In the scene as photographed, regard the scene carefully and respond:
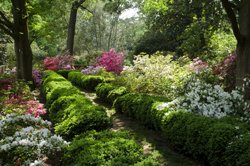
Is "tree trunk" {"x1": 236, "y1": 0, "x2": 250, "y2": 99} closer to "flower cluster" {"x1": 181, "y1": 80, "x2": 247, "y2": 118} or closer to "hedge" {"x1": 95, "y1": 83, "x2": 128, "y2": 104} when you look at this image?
"flower cluster" {"x1": 181, "y1": 80, "x2": 247, "y2": 118}

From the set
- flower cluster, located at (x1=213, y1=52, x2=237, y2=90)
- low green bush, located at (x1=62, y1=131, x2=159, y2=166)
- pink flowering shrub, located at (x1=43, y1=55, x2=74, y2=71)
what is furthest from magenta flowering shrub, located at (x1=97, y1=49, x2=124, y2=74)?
low green bush, located at (x1=62, y1=131, x2=159, y2=166)

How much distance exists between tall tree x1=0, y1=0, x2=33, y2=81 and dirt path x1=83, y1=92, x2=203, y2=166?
19.5 feet

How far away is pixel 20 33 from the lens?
40.3 feet

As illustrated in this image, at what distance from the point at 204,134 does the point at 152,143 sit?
184cm

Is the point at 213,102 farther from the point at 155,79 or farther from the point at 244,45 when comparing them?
the point at 155,79

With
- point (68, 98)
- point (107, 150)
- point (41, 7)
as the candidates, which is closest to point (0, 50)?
point (41, 7)

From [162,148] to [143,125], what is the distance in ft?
5.80

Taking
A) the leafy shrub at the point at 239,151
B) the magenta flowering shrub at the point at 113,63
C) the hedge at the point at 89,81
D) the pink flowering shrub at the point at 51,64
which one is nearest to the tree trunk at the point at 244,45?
the leafy shrub at the point at 239,151

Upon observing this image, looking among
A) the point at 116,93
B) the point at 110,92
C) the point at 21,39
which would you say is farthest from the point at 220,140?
the point at 21,39

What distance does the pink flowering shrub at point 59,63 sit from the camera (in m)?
23.4

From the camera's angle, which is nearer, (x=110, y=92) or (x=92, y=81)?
(x=110, y=92)

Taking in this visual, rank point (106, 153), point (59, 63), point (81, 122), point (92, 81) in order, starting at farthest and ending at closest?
1. point (59, 63)
2. point (92, 81)
3. point (81, 122)
4. point (106, 153)

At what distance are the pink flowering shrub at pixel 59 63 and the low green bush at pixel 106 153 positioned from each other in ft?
62.5

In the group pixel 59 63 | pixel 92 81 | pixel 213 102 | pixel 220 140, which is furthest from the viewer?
pixel 59 63
